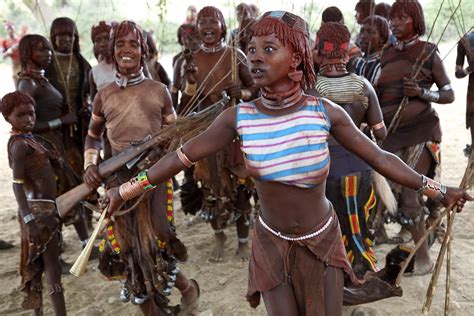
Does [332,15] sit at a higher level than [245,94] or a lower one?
higher

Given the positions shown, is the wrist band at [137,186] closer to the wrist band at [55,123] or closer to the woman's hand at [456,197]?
the woman's hand at [456,197]

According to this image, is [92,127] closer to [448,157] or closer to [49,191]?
[49,191]

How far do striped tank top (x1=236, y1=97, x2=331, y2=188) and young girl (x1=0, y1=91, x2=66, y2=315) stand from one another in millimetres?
1717

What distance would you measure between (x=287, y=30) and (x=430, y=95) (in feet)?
6.61

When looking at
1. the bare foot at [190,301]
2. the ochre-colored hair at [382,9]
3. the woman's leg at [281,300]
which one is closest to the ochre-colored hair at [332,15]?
the ochre-colored hair at [382,9]

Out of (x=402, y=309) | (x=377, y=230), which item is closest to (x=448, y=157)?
(x=377, y=230)

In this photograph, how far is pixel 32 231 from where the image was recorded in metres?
3.05

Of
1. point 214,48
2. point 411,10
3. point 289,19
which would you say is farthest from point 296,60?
point 214,48

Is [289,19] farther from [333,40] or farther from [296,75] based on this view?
[333,40]

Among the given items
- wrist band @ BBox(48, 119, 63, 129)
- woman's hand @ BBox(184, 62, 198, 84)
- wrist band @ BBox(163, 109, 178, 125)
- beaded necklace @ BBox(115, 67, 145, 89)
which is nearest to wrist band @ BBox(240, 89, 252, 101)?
woman's hand @ BBox(184, 62, 198, 84)

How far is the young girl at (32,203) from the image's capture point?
3.05 metres

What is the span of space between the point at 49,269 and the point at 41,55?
64.4 inches

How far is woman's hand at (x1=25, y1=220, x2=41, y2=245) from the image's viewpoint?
3.05 metres

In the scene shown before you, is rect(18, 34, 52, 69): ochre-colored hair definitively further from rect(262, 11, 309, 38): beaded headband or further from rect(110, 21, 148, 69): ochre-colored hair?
rect(262, 11, 309, 38): beaded headband
